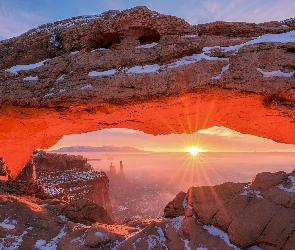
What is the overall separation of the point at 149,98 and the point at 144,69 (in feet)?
4.34

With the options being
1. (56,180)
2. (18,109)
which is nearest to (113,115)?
(18,109)

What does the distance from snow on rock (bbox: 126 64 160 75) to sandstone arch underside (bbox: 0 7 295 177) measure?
0.05 meters

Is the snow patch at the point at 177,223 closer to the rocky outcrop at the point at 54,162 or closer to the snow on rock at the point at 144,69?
the snow on rock at the point at 144,69

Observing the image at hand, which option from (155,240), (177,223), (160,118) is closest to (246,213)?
(177,223)

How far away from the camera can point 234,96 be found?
10.4 metres

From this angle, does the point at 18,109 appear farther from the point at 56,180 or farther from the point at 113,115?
the point at 56,180

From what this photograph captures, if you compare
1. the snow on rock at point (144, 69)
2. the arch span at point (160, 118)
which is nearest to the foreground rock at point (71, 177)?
the arch span at point (160, 118)

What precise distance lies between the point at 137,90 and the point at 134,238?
5.88 m

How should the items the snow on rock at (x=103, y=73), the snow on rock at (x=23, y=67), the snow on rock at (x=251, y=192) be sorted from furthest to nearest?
1. the snow on rock at (x=23, y=67)
2. the snow on rock at (x=103, y=73)
3. the snow on rock at (x=251, y=192)

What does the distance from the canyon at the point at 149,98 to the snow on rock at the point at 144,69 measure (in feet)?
0.15

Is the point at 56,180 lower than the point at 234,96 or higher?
lower

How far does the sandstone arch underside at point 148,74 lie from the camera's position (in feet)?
32.7

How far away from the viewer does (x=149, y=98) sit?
1057 cm

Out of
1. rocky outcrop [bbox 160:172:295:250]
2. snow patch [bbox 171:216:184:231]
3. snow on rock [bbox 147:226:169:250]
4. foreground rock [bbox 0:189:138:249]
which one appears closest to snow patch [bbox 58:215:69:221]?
foreground rock [bbox 0:189:138:249]
